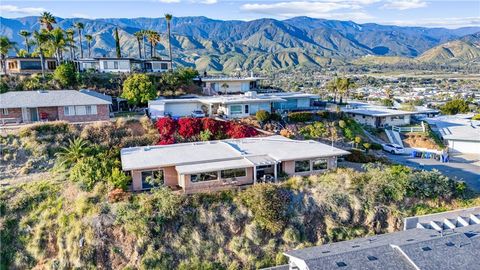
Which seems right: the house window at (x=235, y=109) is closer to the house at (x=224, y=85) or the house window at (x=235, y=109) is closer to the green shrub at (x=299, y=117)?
the green shrub at (x=299, y=117)

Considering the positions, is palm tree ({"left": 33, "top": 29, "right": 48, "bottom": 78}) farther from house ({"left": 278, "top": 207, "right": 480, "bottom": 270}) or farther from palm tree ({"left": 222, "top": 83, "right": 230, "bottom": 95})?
house ({"left": 278, "top": 207, "right": 480, "bottom": 270})

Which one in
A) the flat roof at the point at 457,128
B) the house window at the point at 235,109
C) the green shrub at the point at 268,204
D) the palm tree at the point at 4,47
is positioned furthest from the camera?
the palm tree at the point at 4,47

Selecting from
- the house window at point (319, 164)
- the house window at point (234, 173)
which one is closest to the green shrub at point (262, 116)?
the house window at point (319, 164)

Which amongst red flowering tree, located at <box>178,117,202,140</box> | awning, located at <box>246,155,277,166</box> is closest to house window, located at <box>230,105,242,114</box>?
red flowering tree, located at <box>178,117,202,140</box>

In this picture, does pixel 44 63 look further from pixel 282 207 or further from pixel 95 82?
pixel 282 207

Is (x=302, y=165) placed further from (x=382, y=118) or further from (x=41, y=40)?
(x=41, y=40)

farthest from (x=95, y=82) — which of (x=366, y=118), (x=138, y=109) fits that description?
(x=366, y=118)
